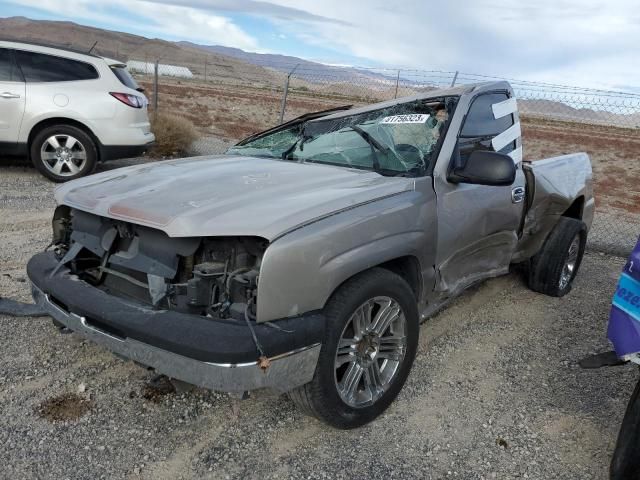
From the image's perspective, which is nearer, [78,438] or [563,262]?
[78,438]

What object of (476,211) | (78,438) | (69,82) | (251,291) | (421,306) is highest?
(69,82)

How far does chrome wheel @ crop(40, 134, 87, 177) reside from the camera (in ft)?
25.2

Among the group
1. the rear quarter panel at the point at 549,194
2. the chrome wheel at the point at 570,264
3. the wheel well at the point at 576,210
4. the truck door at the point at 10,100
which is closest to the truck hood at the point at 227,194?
the rear quarter panel at the point at 549,194

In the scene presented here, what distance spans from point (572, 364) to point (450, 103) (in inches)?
76.3

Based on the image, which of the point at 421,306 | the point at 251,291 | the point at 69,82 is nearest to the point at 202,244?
the point at 251,291

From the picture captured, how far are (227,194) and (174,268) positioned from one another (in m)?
0.46

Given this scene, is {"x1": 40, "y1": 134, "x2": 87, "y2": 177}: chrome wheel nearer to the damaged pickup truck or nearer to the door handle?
the damaged pickup truck

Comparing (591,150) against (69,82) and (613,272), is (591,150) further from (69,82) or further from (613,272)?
(69,82)

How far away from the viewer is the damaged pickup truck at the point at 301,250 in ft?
7.82

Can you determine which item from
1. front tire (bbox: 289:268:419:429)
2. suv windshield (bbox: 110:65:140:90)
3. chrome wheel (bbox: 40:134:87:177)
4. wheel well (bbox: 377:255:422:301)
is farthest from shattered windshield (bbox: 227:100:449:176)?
suv windshield (bbox: 110:65:140:90)

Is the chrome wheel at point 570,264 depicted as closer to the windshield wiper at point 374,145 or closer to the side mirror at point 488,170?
the side mirror at point 488,170

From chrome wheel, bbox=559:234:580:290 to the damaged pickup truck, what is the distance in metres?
1.29

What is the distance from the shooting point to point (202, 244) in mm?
2594

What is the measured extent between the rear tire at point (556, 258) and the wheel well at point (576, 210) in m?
0.21
